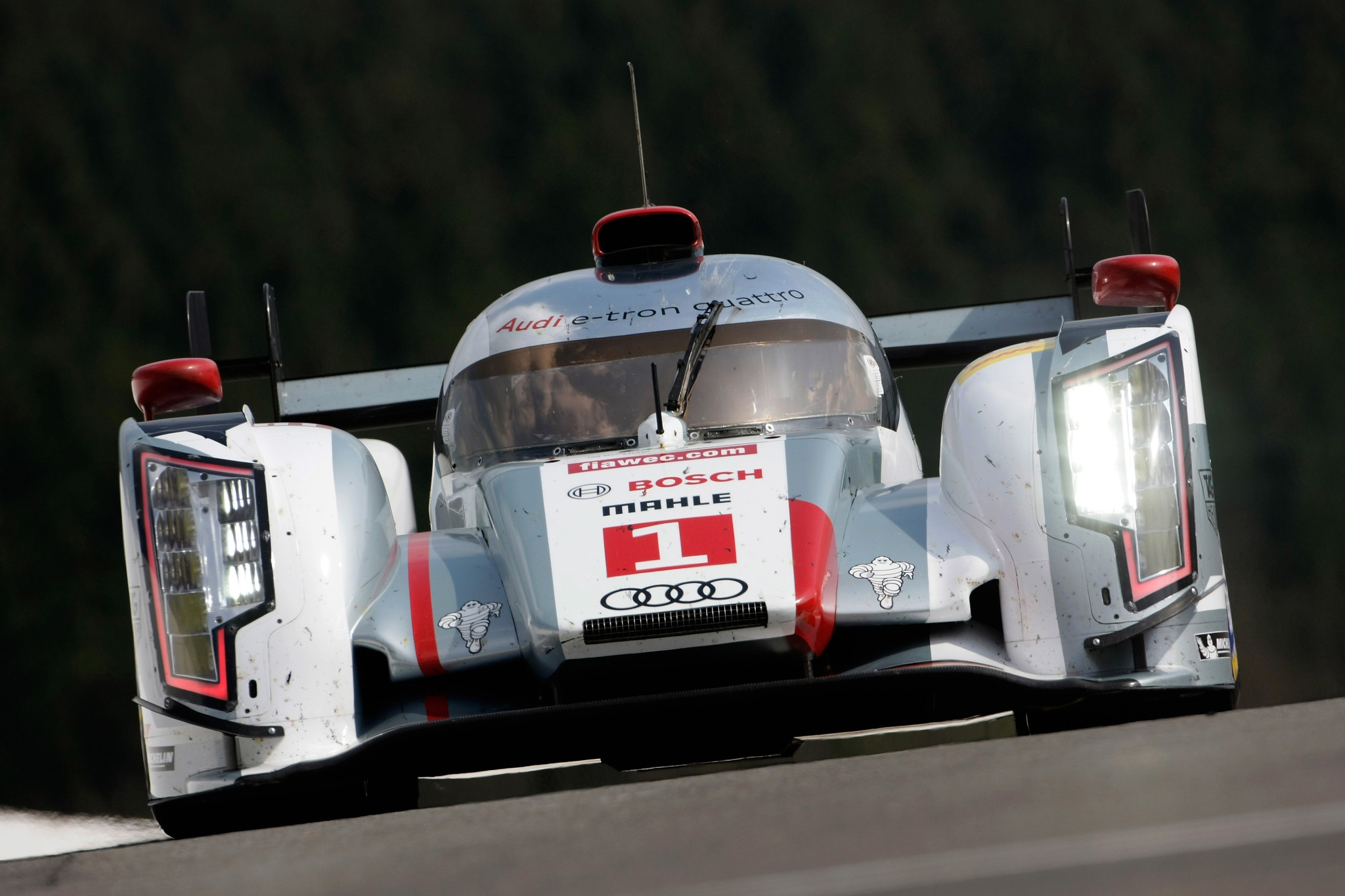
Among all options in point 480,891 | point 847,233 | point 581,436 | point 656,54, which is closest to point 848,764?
point 480,891

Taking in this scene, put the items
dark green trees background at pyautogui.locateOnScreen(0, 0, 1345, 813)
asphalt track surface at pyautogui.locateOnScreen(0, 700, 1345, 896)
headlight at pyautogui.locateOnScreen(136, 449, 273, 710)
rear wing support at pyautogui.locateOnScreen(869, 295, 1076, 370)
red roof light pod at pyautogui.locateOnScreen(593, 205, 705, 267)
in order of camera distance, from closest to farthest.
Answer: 1. asphalt track surface at pyautogui.locateOnScreen(0, 700, 1345, 896)
2. headlight at pyautogui.locateOnScreen(136, 449, 273, 710)
3. red roof light pod at pyautogui.locateOnScreen(593, 205, 705, 267)
4. rear wing support at pyautogui.locateOnScreen(869, 295, 1076, 370)
5. dark green trees background at pyautogui.locateOnScreen(0, 0, 1345, 813)

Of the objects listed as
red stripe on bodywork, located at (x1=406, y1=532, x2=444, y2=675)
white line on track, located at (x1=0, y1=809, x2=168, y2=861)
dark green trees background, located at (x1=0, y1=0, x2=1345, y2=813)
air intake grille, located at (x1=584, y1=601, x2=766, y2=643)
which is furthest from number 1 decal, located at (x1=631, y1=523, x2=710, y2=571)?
dark green trees background, located at (x1=0, y1=0, x2=1345, y2=813)

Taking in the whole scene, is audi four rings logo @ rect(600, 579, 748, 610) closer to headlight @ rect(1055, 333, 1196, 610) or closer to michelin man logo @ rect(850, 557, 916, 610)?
michelin man logo @ rect(850, 557, 916, 610)

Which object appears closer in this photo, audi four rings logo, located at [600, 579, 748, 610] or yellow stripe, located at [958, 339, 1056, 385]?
audi four rings logo, located at [600, 579, 748, 610]

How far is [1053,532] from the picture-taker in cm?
230

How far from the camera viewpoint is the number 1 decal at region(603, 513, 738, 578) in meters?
2.24

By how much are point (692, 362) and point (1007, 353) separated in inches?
30.0

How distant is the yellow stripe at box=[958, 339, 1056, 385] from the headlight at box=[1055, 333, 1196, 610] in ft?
0.38

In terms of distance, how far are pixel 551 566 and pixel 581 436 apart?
2.44 feet

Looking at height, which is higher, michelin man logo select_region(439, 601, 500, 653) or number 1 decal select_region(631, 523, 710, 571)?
number 1 decal select_region(631, 523, 710, 571)

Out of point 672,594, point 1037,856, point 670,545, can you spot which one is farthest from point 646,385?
point 1037,856

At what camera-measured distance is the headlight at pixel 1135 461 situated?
2248mm

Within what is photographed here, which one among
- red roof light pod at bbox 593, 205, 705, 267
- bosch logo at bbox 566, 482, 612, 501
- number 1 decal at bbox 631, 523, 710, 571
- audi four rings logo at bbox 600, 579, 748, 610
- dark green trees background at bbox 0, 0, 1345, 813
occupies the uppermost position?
dark green trees background at bbox 0, 0, 1345, 813

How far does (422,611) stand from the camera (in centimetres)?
236
